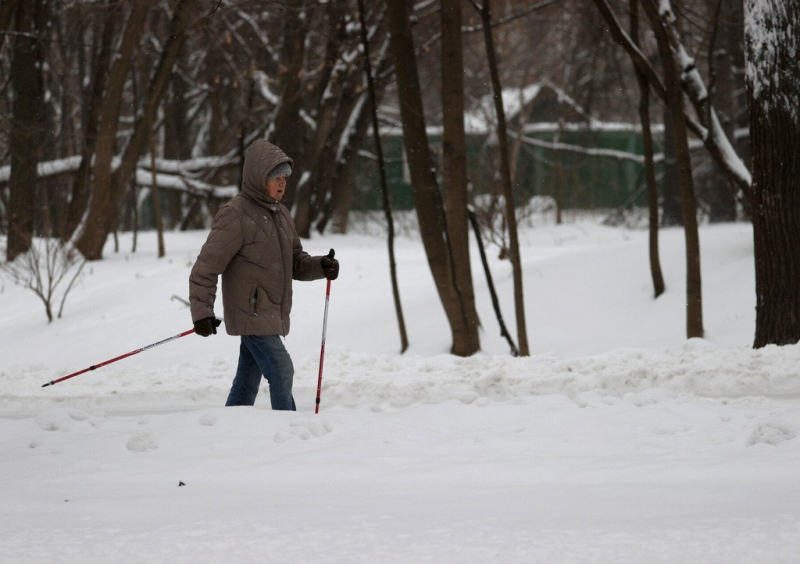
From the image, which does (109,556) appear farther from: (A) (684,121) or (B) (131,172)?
(B) (131,172)

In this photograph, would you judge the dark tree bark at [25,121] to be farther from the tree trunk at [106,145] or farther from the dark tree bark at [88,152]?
the tree trunk at [106,145]

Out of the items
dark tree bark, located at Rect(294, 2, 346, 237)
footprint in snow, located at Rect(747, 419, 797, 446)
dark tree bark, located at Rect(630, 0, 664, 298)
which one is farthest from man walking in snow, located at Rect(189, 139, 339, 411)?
dark tree bark, located at Rect(294, 2, 346, 237)

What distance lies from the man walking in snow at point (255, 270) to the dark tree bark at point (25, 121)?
46.1 ft

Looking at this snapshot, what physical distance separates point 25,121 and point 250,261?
48.6 feet

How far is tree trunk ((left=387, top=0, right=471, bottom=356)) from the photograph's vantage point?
1168 cm

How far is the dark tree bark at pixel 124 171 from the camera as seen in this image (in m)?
18.4

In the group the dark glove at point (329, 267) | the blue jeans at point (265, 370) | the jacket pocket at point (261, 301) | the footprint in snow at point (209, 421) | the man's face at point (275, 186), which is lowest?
the footprint in snow at point (209, 421)

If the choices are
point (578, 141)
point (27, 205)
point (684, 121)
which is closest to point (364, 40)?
point (684, 121)

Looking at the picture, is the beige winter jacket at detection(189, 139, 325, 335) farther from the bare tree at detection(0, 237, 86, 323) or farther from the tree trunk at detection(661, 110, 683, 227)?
the tree trunk at detection(661, 110, 683, 227)

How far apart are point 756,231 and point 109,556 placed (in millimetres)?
7494

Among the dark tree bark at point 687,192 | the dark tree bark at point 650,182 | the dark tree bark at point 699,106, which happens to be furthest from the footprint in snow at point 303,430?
the dark tree bark at point 650,182

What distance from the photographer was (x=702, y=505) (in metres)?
4.57

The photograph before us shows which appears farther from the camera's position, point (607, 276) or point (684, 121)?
point (607, 276)

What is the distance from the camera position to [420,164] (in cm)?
1196
